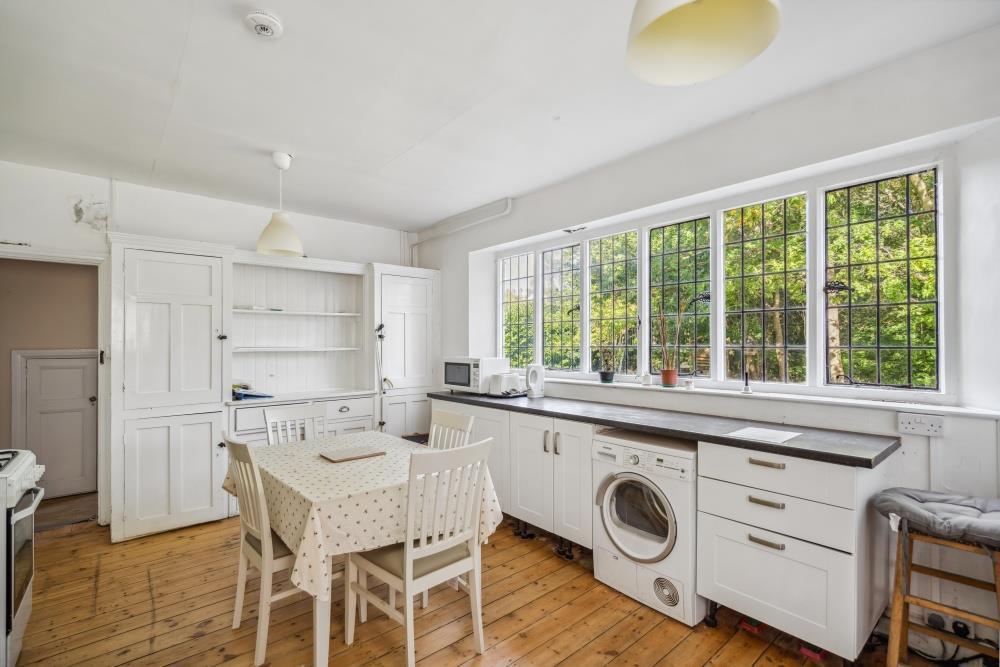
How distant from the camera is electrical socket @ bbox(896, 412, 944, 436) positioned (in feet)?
6.55

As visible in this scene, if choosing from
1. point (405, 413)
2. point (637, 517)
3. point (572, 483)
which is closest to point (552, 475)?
point (572, 483)

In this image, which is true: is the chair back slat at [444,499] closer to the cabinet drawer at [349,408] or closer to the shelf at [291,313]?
the cabinet drawer at [349,408]

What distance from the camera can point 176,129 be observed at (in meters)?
2.67

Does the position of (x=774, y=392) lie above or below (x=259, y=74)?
below

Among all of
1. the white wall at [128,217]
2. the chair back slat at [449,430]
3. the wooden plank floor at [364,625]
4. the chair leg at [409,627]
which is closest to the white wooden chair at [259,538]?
the wooden plank floor at [364,625]

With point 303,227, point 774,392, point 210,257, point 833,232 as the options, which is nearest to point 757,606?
point 774,392

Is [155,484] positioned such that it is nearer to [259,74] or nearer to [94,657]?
[94,657]

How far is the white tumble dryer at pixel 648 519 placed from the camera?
2.22 m

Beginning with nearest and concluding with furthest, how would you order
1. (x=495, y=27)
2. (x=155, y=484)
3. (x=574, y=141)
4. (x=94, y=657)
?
(x=495, y=27), (x=94, y=657), (x=574, y=141), (x=155, y=484)

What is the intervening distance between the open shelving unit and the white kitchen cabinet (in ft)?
6.34

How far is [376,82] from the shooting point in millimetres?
2217

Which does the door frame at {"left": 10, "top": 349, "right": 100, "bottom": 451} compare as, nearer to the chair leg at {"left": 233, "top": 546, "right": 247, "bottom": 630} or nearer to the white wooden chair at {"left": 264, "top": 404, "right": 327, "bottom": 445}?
the white wooden chair at {"left": 264, "top": 404, "right": 327, "bottom": 445}

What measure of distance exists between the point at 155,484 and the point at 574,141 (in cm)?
376

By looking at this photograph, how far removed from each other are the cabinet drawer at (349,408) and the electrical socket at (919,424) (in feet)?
12.5
